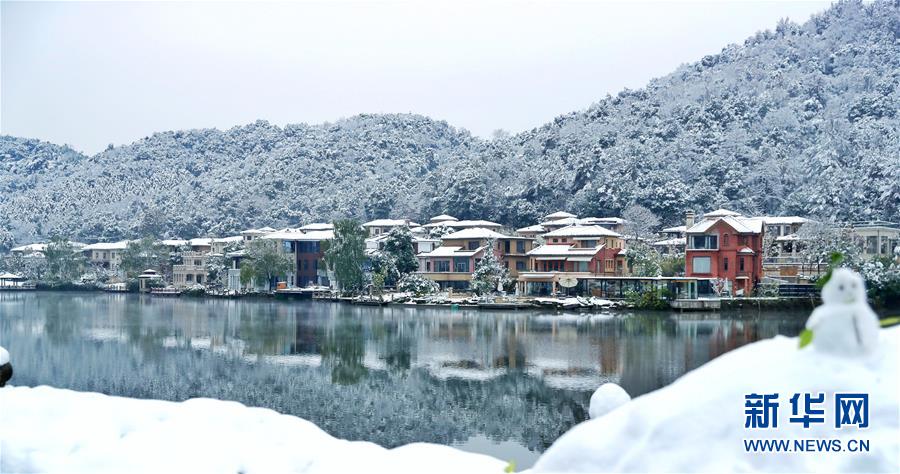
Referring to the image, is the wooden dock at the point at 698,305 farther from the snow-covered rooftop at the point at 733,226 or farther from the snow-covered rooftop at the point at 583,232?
the snow-covered rooftop at the point at 583,232

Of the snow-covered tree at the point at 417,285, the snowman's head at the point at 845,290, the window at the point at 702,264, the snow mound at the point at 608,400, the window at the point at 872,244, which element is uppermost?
the window at the point at 872,244

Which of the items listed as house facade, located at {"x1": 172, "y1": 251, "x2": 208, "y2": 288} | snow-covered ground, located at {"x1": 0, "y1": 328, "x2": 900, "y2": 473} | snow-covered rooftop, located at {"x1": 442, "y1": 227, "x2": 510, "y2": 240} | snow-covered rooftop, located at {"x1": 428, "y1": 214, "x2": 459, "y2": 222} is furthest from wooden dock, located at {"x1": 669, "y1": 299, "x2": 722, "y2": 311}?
house facade, located at {"x1": 172, "y1": 251, "x2": 208, "y2": 288}

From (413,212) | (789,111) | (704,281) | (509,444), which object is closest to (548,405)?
(509,444)

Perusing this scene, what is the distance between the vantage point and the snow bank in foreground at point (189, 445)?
5965mm

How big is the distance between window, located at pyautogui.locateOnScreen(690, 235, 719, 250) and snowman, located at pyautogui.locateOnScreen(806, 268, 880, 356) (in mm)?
31536

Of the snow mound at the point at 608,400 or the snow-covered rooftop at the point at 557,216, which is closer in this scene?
the snow mound at the point at 608,400

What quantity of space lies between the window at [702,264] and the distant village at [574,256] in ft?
0.14

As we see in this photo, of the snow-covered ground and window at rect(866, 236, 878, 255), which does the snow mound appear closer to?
the snow-covered ground

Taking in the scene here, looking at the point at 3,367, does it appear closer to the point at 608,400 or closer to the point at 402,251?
the point at 608,400

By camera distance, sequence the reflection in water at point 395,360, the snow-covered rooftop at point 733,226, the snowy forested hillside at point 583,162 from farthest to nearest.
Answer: the snowy forested hillside at point 583,162 < the snow-covered rooftop at point 733,226 < the reflection in water at point 395,360

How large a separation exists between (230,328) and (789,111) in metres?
47.4

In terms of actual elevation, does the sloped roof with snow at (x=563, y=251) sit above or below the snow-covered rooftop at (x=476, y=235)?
below

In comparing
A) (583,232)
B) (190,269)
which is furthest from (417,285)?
(190,269)

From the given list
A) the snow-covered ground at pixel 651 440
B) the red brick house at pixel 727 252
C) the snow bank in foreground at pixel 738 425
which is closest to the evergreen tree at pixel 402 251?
the red brick house at pixel 727 252
